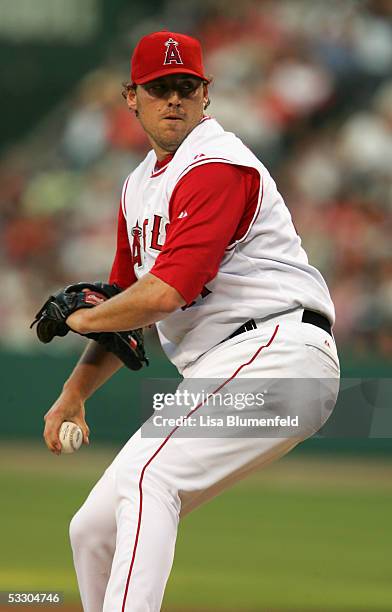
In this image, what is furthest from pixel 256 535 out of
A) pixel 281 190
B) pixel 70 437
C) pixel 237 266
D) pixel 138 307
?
pixel 281 190

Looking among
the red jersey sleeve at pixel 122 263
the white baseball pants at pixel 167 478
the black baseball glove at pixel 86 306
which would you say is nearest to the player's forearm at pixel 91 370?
the black baseball glove at pixel 86 306

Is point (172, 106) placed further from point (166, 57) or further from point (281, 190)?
point (281, 190)

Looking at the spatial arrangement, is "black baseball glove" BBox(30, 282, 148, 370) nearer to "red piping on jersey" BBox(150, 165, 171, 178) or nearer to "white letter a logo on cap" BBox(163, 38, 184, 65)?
"red piping on jersey" BBox(150, 165, 171, 178)

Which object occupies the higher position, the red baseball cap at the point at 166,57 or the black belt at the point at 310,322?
the red baseball cap at the point at 166,57

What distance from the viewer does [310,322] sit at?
3.30 m

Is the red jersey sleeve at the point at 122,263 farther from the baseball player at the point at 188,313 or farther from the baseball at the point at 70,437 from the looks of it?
the baseball at the point at 70,437

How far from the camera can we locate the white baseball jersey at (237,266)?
324cm

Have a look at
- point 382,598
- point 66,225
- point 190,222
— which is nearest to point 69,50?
point 66,225

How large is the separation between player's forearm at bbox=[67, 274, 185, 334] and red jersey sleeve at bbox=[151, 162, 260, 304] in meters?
0.03

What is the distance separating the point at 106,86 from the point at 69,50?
1.83m

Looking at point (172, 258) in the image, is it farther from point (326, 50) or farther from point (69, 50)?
point (69, 50)

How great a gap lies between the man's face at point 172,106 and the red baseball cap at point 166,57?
36 millimetres

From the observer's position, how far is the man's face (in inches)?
132

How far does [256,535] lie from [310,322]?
10.9ft
